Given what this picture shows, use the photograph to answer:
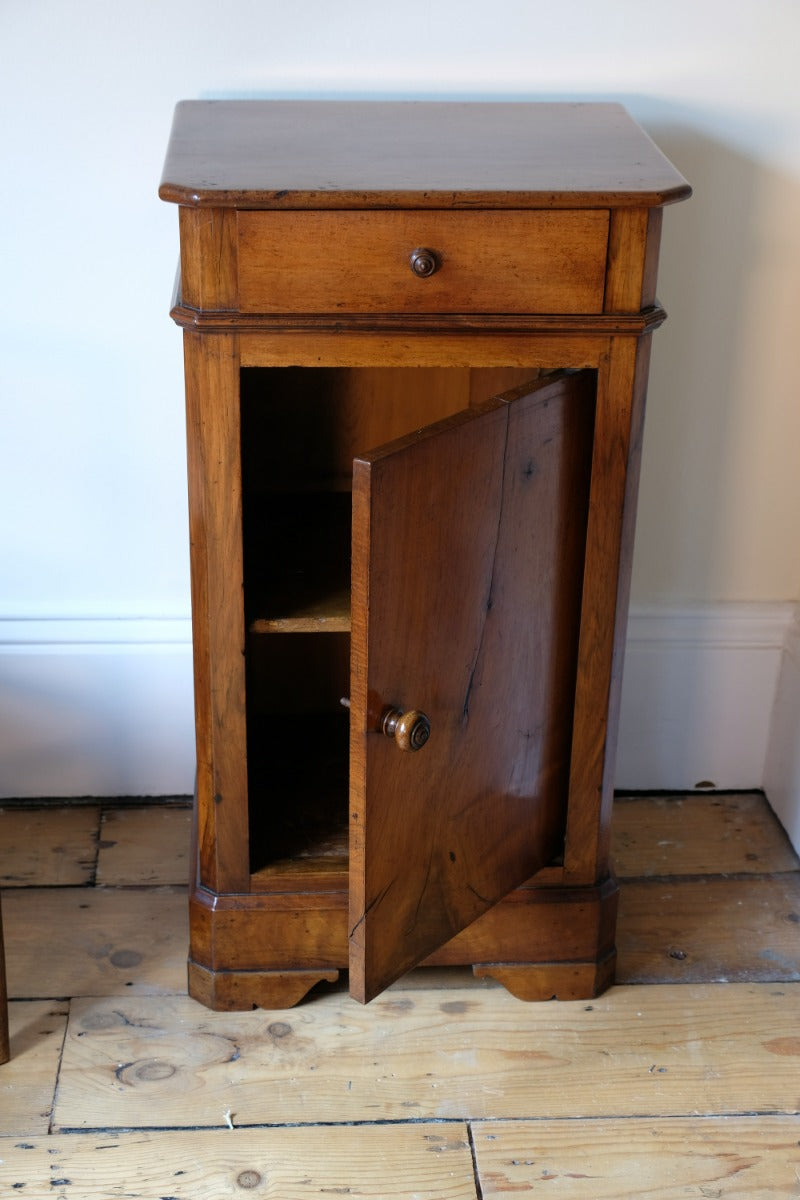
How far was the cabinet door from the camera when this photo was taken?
3.98ft

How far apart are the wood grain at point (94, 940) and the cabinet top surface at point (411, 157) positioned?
953mm

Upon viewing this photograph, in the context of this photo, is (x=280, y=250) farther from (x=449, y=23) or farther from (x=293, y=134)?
(x=449, y=23)

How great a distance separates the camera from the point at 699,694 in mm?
2047

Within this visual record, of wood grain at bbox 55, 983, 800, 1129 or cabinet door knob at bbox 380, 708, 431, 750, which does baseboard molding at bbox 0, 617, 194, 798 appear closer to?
wood grain at bbox 55, 983, 800, 1129

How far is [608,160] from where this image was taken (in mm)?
1395

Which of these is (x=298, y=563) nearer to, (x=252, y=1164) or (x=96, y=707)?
(x=96, y=707)

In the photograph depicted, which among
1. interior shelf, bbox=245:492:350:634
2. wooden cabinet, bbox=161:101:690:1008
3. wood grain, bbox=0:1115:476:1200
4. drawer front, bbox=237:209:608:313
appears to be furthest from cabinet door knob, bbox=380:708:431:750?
wood grain, bbox=0:1115:476:1200

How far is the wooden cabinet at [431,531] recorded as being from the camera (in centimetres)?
126

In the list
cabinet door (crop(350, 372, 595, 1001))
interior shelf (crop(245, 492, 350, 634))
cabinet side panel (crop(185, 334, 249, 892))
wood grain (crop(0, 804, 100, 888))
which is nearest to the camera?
cabinet door (crop(350, 372, 595, 1001))

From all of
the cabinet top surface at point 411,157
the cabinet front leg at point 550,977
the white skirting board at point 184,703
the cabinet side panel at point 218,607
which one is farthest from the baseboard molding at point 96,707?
the cabinet top surface at point 411,157

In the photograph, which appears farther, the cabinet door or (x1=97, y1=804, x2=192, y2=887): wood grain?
(x1=97, y1=804, x2=192, y2=887): wood grain

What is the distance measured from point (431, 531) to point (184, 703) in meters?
0.85

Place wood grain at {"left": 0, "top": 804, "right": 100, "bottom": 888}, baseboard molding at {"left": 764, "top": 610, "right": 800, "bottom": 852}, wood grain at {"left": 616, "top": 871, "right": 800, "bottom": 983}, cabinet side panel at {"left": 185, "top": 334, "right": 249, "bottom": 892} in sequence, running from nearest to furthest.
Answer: cabinet side panel at {"left": 185, "top": 334, "right": 249, "bottom": 892}, wood grain at {"left": 616, "top": 871, "right": 800, "bottom": 983}, wood grain at {"left": 0, "top": 804, "right": 100, "bottom": 888}, baseboard molding at {"left": 764, "top": 610, "right": 800, "bottom": 852}

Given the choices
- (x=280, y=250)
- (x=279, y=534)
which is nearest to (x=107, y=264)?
(x=279, y=534)
